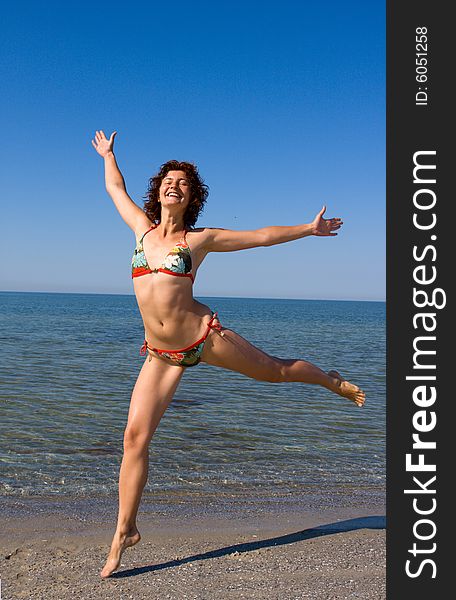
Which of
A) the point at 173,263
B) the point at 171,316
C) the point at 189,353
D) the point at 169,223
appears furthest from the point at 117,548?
the point at 169,223

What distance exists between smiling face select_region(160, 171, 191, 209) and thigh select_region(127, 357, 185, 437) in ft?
4.36

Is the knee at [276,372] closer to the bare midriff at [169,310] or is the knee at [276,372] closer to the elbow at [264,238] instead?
the bare midriff at [169,310]

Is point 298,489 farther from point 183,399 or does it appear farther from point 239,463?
point 183,399

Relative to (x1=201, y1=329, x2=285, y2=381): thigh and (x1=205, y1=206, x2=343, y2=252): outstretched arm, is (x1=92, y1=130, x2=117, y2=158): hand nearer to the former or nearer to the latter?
(x1=205, y1=206, x2=343, y2=252): outstretched arm

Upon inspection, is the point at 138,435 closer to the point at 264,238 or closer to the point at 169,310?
the point at 169,310

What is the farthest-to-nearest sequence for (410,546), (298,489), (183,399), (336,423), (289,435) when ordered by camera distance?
(183,399)
(336,423)
(289,435)
(298,489)
(410,546)

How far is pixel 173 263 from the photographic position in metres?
5.27

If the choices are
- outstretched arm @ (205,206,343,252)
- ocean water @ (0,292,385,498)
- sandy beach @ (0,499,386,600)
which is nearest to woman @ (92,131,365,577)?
outstretched arm @ (205,206,343,252)

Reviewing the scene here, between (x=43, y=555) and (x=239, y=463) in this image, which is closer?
(x=43, y=555)

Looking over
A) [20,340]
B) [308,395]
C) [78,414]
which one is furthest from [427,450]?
[20,340]

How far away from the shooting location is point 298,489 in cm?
818

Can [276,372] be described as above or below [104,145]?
below

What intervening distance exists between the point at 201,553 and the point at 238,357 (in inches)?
71.2

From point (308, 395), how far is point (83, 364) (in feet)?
30.9
